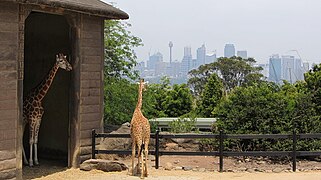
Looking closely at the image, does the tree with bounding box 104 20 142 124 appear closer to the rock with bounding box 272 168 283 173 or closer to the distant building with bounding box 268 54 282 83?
the rock with bounding box 272 168 283 173

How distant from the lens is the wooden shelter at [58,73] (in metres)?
8.49

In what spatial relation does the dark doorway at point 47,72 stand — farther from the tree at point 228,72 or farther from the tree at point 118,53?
the tree at point 228,72

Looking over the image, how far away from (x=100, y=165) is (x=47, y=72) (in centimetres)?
298

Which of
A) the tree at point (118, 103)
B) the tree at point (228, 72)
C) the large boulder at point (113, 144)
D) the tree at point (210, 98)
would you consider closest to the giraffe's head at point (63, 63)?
the large boulder at point (113, 144)

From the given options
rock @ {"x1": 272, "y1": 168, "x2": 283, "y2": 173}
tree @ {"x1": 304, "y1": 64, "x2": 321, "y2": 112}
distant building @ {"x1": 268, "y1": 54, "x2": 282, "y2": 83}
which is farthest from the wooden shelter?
distant building @ {"x1": 268, "y1": 54, "x2": 282, "y2": 83}

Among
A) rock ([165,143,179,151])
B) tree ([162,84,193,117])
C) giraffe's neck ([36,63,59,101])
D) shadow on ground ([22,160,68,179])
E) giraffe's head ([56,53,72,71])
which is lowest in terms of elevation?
shadow on ground ([22,160,68,179])

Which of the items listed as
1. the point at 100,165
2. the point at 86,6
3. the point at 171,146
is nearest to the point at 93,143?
the point at 100,165

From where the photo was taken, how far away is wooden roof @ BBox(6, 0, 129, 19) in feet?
29.0

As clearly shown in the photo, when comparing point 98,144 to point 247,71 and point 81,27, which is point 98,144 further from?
point 247,71

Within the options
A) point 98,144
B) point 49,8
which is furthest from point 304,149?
point 49,8

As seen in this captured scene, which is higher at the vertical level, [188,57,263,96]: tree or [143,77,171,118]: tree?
[188,57,263,96]: tree

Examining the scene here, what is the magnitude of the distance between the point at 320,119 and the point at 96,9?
24.2 ft

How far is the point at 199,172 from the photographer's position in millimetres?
10367

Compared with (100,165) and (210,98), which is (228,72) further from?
(100,165)
